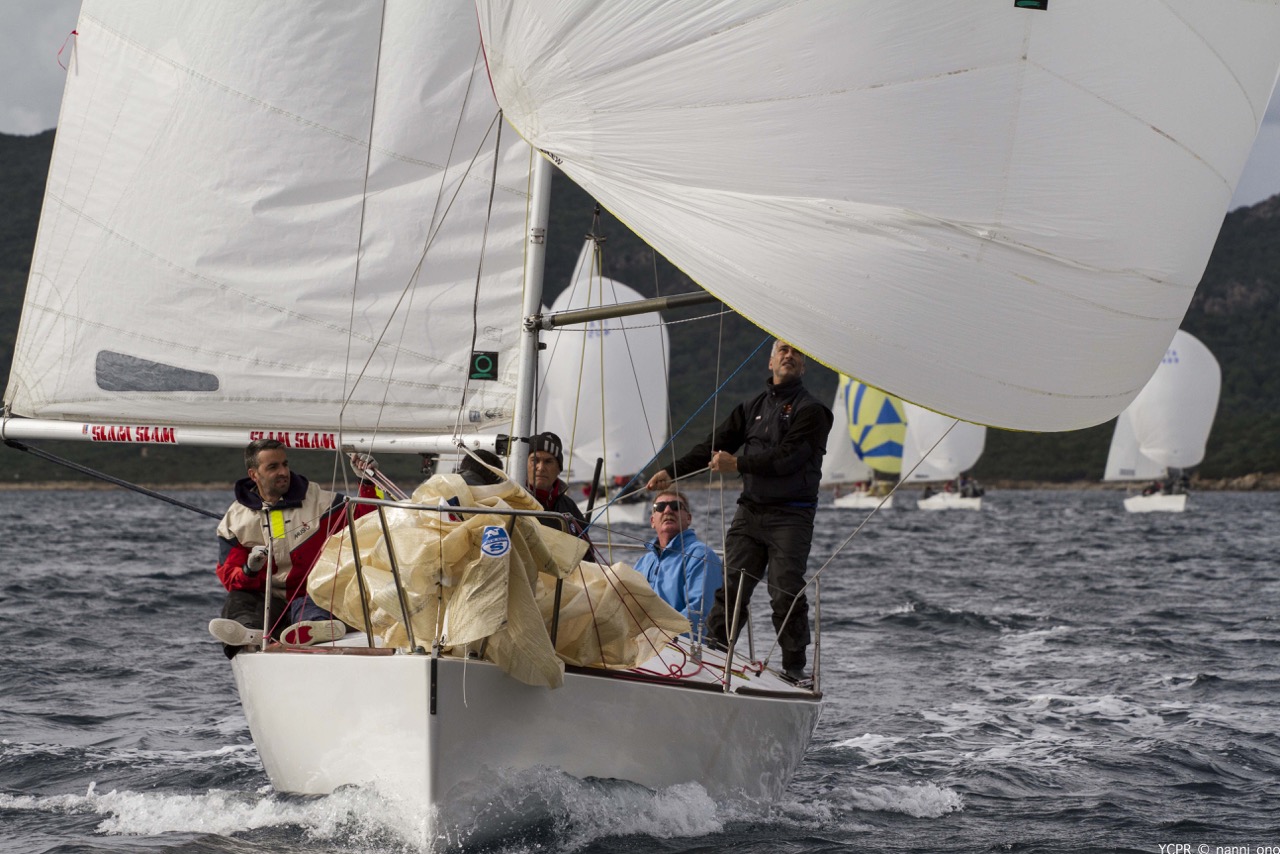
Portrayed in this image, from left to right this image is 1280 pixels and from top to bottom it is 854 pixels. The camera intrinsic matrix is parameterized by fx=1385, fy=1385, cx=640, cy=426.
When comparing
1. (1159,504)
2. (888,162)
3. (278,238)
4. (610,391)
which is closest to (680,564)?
(888,162)

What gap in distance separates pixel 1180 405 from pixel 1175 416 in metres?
0.47

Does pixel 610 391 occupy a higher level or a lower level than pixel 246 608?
higher

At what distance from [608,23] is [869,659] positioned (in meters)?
7.77

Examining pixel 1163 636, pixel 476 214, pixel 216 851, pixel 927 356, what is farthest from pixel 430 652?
pixel 1163 636

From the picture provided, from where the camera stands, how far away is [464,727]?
467 cm

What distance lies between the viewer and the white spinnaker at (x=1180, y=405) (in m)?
53.2

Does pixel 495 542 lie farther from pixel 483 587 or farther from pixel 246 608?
pixel 246 608

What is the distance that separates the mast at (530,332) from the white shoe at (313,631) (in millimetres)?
990

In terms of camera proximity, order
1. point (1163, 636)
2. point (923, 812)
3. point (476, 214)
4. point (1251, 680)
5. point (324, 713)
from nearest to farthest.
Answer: point (324, 713), point (923, 812), point (476, 214), point (1251, 680), point (1163, 636)

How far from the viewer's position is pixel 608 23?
488 cm

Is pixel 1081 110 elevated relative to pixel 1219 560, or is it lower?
elevated

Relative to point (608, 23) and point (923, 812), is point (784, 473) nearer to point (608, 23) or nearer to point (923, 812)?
point (923, 812)

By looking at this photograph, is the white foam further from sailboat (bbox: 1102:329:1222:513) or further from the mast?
sailboat (bbox: 1102:329:1222:513)

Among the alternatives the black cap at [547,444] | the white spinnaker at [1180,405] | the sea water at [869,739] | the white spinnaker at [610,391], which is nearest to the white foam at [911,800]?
the sea water at [869,739]
